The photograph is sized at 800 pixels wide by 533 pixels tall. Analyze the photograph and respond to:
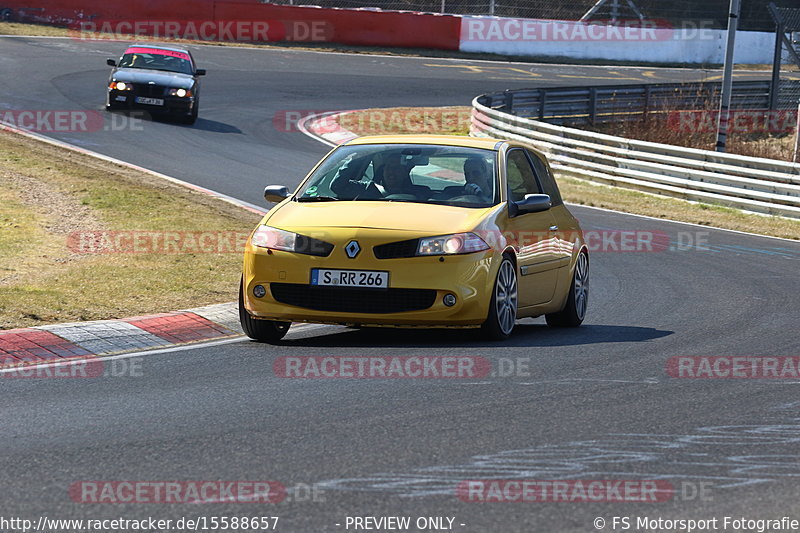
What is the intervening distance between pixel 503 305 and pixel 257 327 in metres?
1.84

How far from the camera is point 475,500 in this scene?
5.59 m

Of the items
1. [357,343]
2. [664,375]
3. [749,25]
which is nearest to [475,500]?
[664,375]

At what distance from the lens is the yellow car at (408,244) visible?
9.48 meters

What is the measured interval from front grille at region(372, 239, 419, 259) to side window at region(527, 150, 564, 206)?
7.56 feet

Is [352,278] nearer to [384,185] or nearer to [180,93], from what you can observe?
[384,185]

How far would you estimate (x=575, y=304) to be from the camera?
11586mm

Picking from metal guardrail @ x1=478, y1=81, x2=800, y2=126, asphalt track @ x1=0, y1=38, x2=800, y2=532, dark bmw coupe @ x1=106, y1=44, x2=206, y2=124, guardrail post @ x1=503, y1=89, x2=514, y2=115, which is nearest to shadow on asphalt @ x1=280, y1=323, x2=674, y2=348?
asphalt track @ x1=0, y1=38, x2=800, y2=532

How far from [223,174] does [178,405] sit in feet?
52.1

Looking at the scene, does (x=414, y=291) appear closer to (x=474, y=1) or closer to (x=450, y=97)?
(x=450, y=97)

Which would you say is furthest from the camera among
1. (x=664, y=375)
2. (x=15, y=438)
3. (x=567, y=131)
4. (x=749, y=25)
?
(x=749, y=25)

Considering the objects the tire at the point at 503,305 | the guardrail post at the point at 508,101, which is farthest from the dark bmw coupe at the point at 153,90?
the tire at the point at 503,305

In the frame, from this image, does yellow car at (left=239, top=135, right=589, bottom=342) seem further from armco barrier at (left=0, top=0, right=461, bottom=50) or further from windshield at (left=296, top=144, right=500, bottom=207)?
armco barrier at (left=0, top=0, right=461, bottom=50)

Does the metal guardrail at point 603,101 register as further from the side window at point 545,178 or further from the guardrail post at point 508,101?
the side window at point 545,178

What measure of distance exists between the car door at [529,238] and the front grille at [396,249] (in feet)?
3.18
